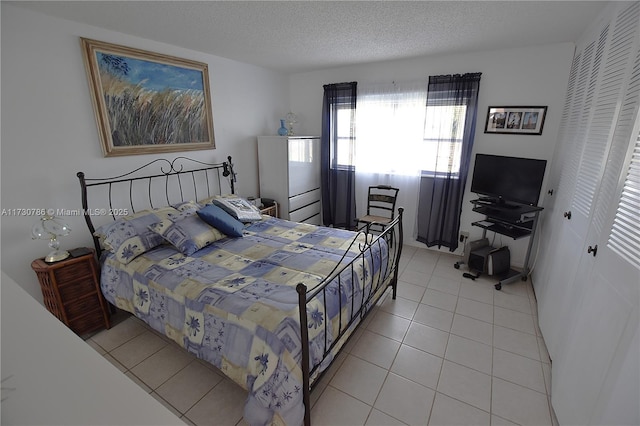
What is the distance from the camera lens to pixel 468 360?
7.02 feet

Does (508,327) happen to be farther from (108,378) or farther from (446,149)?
(108,378)

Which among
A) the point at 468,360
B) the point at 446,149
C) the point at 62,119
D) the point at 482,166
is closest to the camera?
the point at 468,360

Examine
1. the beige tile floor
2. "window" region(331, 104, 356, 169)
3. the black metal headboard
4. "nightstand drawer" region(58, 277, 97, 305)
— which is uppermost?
"window" region(331, 104, 356, 169)

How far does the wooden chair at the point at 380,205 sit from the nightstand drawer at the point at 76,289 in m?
2.98

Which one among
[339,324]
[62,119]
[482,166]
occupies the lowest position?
[339,324]

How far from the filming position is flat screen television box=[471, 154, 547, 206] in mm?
2926

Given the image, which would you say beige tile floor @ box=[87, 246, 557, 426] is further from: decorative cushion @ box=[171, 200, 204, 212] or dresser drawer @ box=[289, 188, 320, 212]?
dresser drawer @ box=[289, 188, 320, 212]

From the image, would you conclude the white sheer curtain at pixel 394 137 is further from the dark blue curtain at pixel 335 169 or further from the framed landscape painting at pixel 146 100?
the framed landscape painting at pixel 146 100

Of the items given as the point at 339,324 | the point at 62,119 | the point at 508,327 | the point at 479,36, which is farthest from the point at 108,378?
the point at 479,36

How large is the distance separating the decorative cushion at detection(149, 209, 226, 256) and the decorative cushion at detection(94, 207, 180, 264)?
0.07 m

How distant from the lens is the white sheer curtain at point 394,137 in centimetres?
379

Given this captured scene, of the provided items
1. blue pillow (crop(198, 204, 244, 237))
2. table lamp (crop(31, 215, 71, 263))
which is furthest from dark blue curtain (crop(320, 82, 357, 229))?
table lamp (crop(31, 215, 71, 263))

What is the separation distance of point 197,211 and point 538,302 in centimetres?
349

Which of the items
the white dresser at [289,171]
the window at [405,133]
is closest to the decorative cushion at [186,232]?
the white dresser at [289,171]
